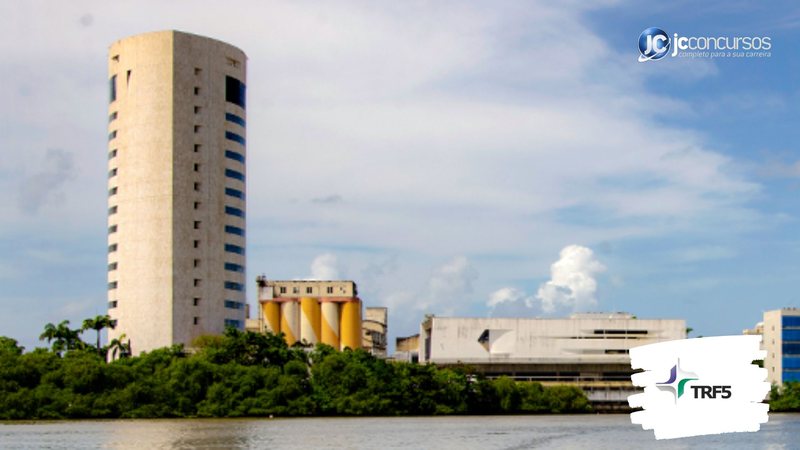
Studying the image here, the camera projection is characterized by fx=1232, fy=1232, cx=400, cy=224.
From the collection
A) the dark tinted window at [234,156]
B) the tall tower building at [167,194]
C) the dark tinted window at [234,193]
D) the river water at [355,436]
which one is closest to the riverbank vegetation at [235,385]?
the river water at [355,436]

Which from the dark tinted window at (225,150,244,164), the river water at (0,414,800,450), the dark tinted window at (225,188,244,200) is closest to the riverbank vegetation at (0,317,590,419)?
the river water at (0,414,800,450)

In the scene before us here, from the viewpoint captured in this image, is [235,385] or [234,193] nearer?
[235,385]

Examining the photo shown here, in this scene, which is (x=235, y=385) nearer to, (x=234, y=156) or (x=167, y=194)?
(x=167, y=194)

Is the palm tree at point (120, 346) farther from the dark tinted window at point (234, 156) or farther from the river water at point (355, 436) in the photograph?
the river water at point (355, 436)

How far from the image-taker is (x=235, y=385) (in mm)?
139750

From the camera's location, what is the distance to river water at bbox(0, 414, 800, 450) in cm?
8069

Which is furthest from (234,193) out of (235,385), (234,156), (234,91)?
(235,385)

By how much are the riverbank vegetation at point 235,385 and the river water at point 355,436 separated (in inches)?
495

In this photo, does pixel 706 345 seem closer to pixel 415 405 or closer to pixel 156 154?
pixel 415 405

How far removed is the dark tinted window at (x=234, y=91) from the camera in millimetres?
190913

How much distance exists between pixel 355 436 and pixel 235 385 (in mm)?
49300

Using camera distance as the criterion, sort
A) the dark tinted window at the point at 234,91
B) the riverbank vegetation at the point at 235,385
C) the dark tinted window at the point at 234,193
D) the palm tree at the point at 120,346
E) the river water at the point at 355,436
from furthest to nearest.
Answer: the dark tinted window at the point at 234,91, the dark tinted window at the point at 234,193, the palm tree at the point at 120,346, the riverbank vegetation at the point at 235,385, the river water at the point at 355,436

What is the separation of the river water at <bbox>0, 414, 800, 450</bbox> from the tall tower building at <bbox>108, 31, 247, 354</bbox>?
205 ft

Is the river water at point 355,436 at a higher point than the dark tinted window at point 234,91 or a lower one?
lower
